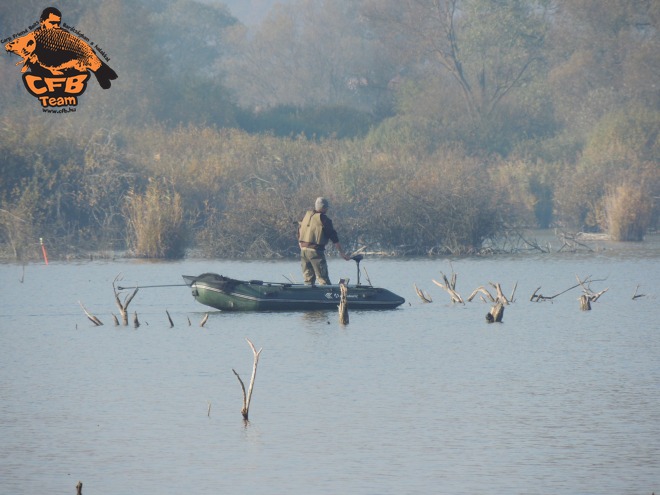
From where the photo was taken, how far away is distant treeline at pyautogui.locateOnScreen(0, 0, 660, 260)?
124 ft

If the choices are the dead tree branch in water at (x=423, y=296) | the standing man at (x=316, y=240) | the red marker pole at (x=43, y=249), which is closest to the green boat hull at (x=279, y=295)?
the standing man at (x=316, y=240)

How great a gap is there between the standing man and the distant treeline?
12128 millimetres

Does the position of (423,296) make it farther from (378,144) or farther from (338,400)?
(378,144)

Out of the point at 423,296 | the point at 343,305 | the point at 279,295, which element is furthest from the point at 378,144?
the point at 343,305

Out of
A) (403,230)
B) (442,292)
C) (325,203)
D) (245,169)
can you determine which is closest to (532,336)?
(325,203)

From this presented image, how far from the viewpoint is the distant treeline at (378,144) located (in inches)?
1485

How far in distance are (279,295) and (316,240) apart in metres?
1.12

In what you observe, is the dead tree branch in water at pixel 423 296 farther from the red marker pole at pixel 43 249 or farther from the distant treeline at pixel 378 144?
the red marker pole at pixel 43 249

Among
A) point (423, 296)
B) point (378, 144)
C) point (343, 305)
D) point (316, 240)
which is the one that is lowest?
point (343, 305)

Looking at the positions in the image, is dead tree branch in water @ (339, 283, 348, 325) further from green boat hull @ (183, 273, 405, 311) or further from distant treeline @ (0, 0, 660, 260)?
distant treeline @ (0, 0, 660, 260)

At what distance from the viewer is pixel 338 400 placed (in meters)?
16.0

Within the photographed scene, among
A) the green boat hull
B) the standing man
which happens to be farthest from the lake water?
the standing man

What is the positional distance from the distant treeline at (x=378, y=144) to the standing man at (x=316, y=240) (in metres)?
12.1

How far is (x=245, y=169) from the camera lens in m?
41.9
